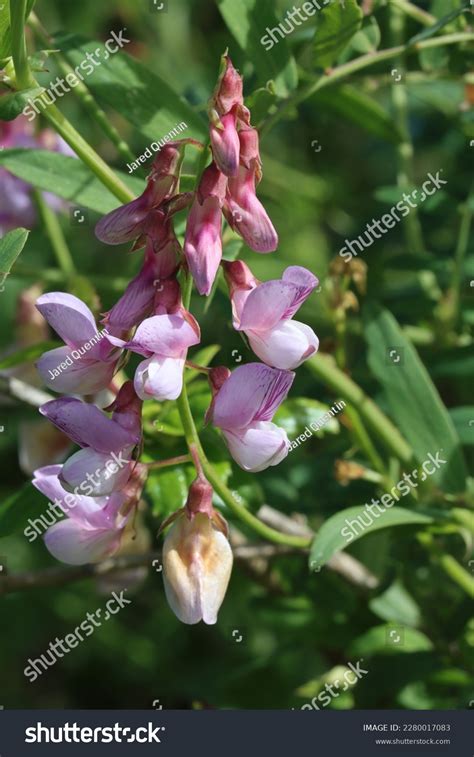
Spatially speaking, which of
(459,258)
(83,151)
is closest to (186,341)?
(83,151)

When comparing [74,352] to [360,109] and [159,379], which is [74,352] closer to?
[159,379]

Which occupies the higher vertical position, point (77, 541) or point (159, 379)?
point (159, 379)

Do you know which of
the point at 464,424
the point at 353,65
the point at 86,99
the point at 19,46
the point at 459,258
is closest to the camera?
the point at 19,46

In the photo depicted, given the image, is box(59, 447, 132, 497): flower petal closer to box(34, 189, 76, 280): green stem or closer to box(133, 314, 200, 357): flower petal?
box(133, 314, 200, 357): flower petal

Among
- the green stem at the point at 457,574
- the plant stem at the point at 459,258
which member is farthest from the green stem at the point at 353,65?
the green stem at the point at 457,574

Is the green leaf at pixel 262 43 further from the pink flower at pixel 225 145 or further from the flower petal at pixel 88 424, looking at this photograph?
the flower petal at pixel 88 424

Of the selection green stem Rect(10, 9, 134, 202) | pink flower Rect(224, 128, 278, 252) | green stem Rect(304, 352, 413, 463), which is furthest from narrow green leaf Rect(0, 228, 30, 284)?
green stem Rect(304, 352, 413, 463)

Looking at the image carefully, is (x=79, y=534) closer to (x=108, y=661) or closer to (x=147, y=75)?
(x=147, y=75)
